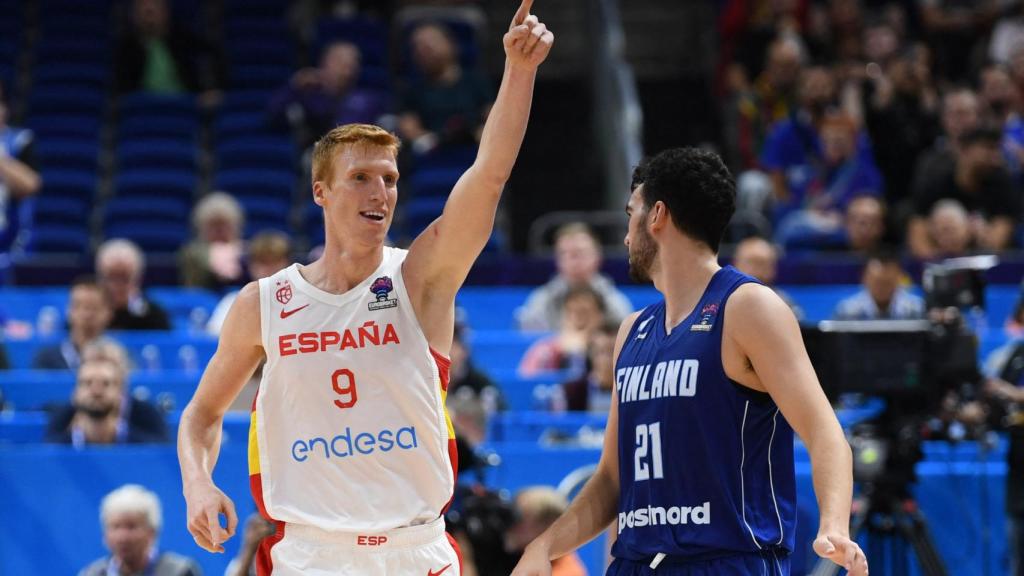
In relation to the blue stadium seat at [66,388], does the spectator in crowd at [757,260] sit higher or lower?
higher

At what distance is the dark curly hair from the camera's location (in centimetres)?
406

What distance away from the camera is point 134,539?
7.07 m

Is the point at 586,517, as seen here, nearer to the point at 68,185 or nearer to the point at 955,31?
the point at 68,185

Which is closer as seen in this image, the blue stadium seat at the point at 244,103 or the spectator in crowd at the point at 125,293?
the spectator in crowd at the point at 125,293

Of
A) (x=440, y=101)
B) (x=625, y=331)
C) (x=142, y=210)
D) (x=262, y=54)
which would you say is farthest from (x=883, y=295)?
(x=262, y=54)

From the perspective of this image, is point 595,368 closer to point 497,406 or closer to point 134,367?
point 497,406

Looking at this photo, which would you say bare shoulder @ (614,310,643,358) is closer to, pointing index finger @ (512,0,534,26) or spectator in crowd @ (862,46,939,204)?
pointing index finger @ (512,0,534,26)

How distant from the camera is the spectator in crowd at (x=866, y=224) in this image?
11.1m

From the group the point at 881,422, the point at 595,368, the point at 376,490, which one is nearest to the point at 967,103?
the point at 595,368

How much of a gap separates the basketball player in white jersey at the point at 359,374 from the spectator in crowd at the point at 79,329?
5.38 meters

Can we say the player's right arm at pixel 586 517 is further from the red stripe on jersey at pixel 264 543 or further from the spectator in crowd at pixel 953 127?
the spectator in crowd at pixel 953 127

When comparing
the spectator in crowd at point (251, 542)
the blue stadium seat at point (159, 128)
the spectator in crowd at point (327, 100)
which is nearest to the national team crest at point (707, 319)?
the spectator in crowd at point (251, 542)

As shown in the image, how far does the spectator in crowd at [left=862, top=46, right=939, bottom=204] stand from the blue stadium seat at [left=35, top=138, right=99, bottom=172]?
680 centimetres

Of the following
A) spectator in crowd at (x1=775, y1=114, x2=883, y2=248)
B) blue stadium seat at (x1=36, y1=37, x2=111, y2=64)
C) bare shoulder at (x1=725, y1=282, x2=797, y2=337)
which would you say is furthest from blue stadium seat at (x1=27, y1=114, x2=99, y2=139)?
bare shoulder at (x1=725, y1=282, x2=797, y2=337)
